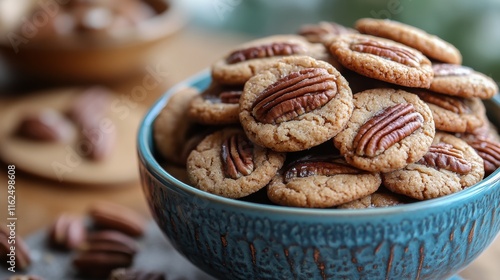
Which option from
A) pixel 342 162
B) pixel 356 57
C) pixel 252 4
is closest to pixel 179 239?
pixel 342 162

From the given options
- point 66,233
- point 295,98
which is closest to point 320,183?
point 295,98

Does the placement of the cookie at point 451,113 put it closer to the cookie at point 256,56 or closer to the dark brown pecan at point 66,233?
the cookie at point 256,56

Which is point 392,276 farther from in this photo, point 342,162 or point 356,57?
point 356,57

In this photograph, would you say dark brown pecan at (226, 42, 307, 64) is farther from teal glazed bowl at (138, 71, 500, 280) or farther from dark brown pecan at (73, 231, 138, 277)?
dark brown pecan at (73, 231, 138, 277)

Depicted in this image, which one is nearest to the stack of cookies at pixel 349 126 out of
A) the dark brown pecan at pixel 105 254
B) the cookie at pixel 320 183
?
the cookie at pixel 320 183

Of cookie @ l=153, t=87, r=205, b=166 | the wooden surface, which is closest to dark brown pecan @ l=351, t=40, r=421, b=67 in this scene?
cookie @ l=153, t=87, r=205, b=166
